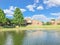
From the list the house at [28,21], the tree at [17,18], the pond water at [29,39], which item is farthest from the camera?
the house at [28,21]

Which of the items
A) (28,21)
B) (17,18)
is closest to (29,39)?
(17,18)

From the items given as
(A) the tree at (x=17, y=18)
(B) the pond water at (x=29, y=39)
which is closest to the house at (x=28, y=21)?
(A) the tree at (x=17, y=18)

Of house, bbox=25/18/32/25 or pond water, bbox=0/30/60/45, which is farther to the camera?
house, bbox=25/18/32/25

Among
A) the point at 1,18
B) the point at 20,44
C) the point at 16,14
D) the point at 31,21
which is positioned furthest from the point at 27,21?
the point at 20,44

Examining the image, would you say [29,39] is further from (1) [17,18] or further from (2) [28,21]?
(2) [28,21]

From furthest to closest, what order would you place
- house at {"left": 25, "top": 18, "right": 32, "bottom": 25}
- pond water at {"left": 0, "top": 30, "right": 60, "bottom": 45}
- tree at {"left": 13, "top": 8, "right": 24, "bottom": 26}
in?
house at {"left": 25, "top": 18, "right": 32, "bottom": 25}, tree at {"left": 13, "top": 8, "right": 24, "bottom": 26}, pond water at {"left": 0, "top": 30, "right": 60, "bottom": 45}

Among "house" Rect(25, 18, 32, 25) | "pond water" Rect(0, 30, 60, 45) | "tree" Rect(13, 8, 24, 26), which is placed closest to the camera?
"pond water" Rect(0, 30, 60, 45)

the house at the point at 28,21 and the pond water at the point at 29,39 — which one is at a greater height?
the house at the point at 28,21

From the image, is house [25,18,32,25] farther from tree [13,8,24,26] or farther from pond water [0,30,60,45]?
pond water [0,30,60,45]

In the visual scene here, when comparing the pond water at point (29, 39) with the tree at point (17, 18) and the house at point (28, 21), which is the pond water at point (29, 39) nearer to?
the tree at point (17, 18)

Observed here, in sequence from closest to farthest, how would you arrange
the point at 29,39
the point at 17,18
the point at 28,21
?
→ 1. the point at 29,39
2. the point at 17,18
3. the point at 28,21

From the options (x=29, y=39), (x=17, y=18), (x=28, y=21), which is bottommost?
(x=29, y=39)

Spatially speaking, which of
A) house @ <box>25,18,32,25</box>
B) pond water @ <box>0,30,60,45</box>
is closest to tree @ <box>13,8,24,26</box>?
house @ <box>25,18,32,25</box>

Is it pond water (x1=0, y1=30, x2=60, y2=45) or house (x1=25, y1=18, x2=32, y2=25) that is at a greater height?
house (x1=25, y1=18, x2=32, y2=25)
